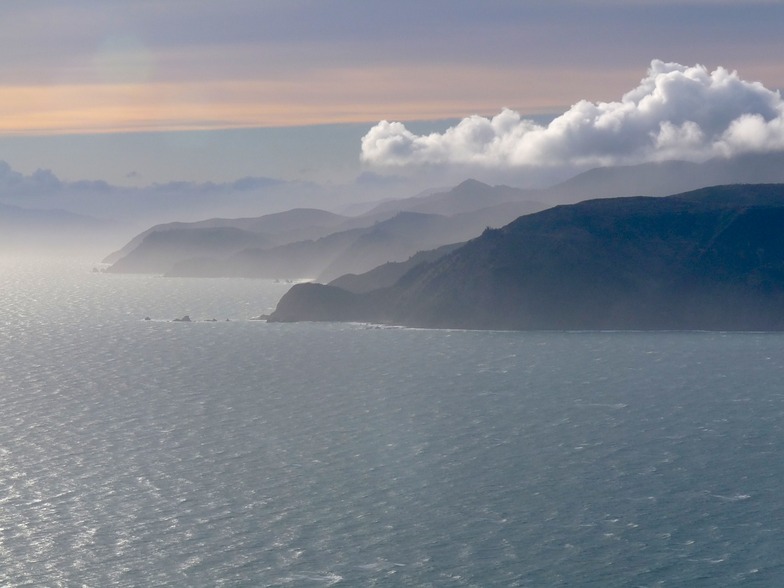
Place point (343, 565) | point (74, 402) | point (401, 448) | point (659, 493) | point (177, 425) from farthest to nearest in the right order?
point (74, 402) → point (177, 425) → point (401, 448) → point (659, 493) → point (343, 565)

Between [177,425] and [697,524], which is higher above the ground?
[177,425]

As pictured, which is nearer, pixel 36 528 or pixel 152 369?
pixel 36 528

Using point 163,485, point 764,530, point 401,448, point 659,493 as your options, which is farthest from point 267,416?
point 764,530

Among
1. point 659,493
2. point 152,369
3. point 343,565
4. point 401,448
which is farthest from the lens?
point 152,369

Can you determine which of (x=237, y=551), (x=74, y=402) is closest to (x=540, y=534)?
(x=237, y=551)

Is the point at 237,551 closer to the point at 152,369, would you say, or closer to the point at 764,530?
the point at 764,530

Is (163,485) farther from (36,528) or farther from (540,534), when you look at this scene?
(540,534)
